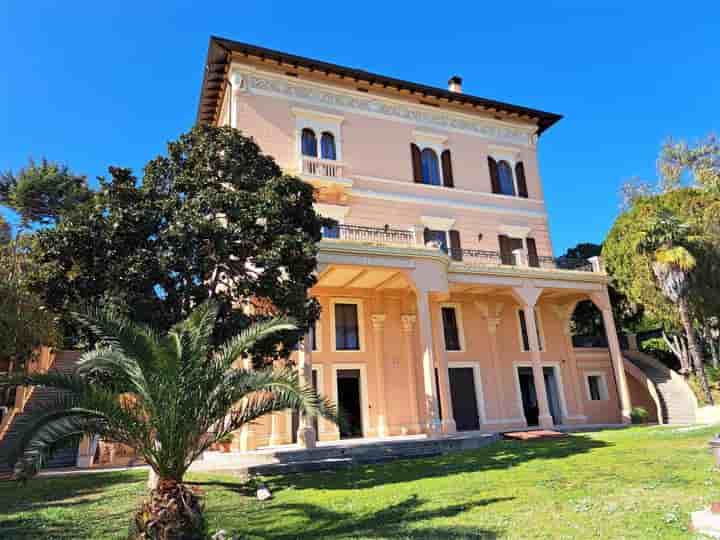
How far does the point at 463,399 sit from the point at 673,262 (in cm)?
994

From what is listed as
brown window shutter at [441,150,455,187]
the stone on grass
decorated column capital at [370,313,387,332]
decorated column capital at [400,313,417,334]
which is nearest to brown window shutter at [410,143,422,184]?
brown window shutter at [441,150,455,187]

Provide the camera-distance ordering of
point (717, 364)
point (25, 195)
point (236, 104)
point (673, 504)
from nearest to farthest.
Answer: point (673, 504), point (236, 104), point (717, 364), point (25, 195)

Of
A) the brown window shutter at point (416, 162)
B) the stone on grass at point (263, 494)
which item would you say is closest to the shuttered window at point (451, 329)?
the brown window shutter at point (416, 162)

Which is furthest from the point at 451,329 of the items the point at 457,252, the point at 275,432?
the point at 275,432

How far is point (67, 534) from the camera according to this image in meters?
7.53

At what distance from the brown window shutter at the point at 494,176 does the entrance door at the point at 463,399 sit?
8.58 m

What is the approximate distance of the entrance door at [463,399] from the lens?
70.1ft

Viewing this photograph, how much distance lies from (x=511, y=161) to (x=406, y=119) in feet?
18.8

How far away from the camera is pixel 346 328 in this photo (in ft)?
66.7

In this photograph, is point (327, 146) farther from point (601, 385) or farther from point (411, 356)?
point (601, 385)

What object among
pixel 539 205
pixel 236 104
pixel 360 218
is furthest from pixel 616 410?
pixel 236 104

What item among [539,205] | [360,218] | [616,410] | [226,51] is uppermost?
[226,51]

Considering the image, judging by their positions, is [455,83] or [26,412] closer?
[26,412]

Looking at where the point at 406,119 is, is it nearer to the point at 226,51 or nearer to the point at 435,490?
the point at 226,51
